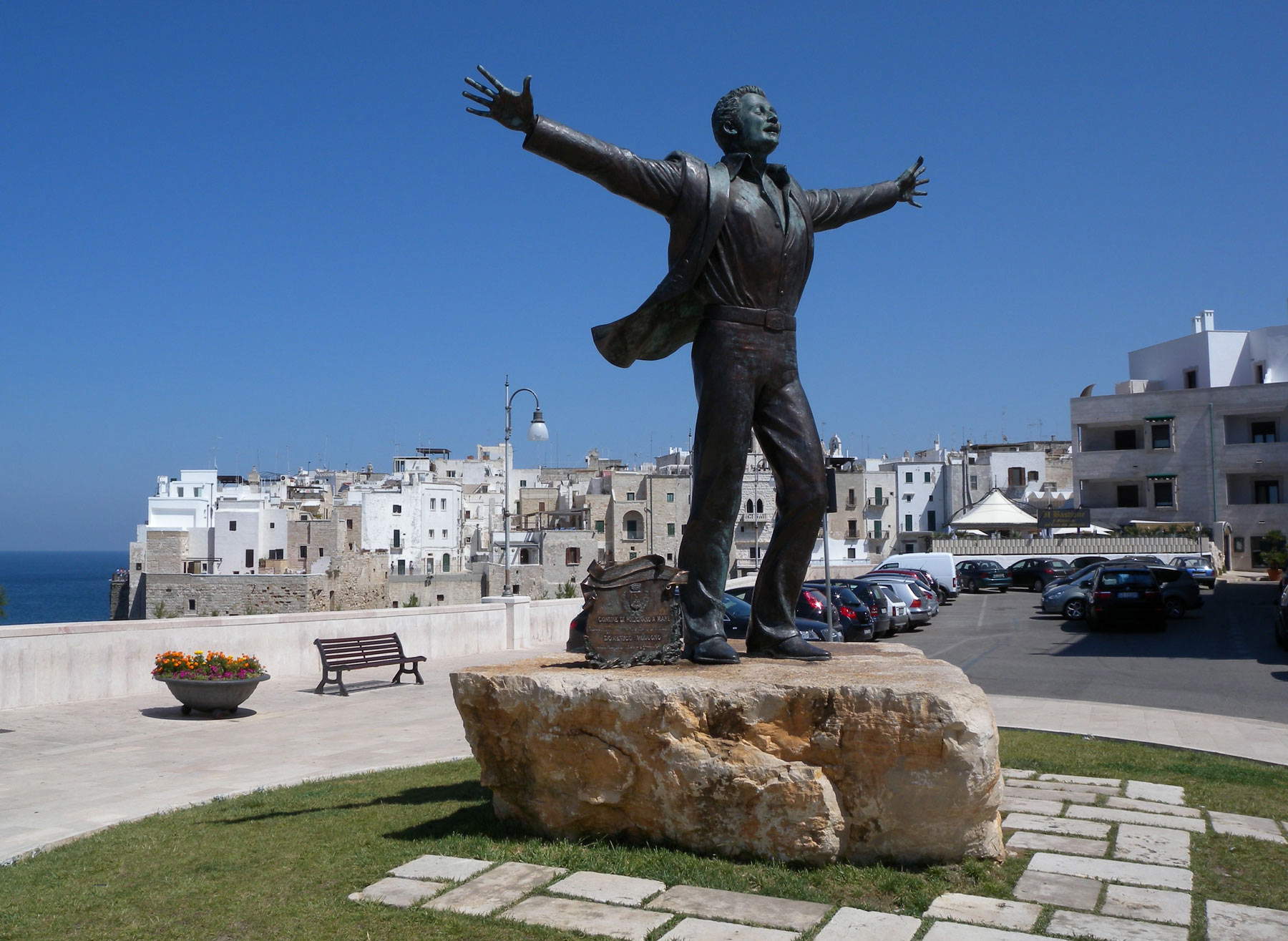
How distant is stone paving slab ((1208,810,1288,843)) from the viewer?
20.5 feet

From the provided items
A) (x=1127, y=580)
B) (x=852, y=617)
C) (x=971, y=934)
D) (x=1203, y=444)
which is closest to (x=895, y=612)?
(x=852, y=617)

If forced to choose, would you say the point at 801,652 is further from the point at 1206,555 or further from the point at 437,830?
the point at 1206,555

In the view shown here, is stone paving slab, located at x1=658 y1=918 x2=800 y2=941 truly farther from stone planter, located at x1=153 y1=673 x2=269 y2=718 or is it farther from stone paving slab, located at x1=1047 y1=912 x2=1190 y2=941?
stone planter, located at x1=153 y1=673 x2=269 y2=718

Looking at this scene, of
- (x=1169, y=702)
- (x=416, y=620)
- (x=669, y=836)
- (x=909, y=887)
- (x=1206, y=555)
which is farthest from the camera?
(x=1206, y=555)

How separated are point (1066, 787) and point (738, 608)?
36.5 feet

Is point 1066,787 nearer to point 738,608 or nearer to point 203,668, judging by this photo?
point 203,668

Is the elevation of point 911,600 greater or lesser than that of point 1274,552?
lesser

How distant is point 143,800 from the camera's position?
7.95 meters

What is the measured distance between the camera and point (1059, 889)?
5184 mm

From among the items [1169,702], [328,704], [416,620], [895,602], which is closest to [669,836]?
[328,704]

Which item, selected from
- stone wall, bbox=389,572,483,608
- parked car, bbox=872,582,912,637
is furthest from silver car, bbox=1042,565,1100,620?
stone wall, bbox=389,572,483,608

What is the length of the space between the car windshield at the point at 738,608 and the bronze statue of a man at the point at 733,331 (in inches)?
436

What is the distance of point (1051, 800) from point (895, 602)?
741 inches

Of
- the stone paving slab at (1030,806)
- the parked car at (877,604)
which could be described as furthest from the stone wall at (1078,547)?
the stone paving slab at (1030,806)
